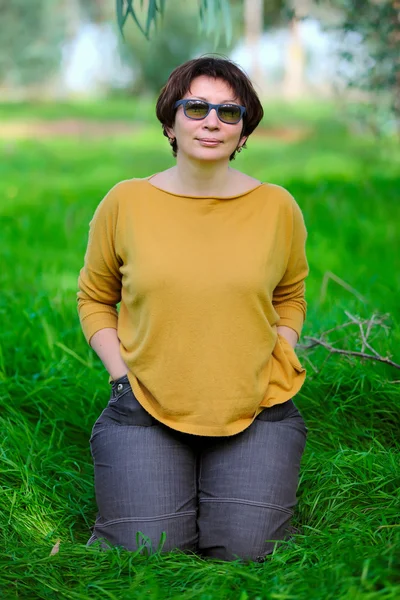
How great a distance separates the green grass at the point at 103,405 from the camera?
6.88 feet

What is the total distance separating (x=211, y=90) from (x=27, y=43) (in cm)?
2842

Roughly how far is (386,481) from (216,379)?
23.8 inches

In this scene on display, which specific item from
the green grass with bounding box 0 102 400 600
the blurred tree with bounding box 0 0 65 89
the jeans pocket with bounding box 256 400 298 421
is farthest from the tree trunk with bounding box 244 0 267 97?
the jeans pocket with bounding box 256 400 298 421

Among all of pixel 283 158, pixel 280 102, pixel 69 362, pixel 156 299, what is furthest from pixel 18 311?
pixel 280 102

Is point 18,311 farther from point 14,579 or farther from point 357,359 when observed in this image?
point 14,579

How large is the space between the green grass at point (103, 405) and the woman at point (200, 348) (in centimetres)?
13

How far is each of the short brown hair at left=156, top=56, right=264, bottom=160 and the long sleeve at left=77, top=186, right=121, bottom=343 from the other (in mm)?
286

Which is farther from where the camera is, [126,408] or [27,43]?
[27,43]

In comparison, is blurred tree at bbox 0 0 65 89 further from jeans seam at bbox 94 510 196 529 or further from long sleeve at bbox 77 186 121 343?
jeans seam at bbox 94 510 196 529

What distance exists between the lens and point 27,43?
95.2ft

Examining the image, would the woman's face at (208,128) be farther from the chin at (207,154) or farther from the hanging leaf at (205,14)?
the hanging leaf at (205,14)

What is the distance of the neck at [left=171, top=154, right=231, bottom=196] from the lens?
239 cm

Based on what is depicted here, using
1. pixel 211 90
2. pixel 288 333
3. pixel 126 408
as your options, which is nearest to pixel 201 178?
pixel 211 90

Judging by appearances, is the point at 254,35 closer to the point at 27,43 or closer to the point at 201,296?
the point at 27,43
